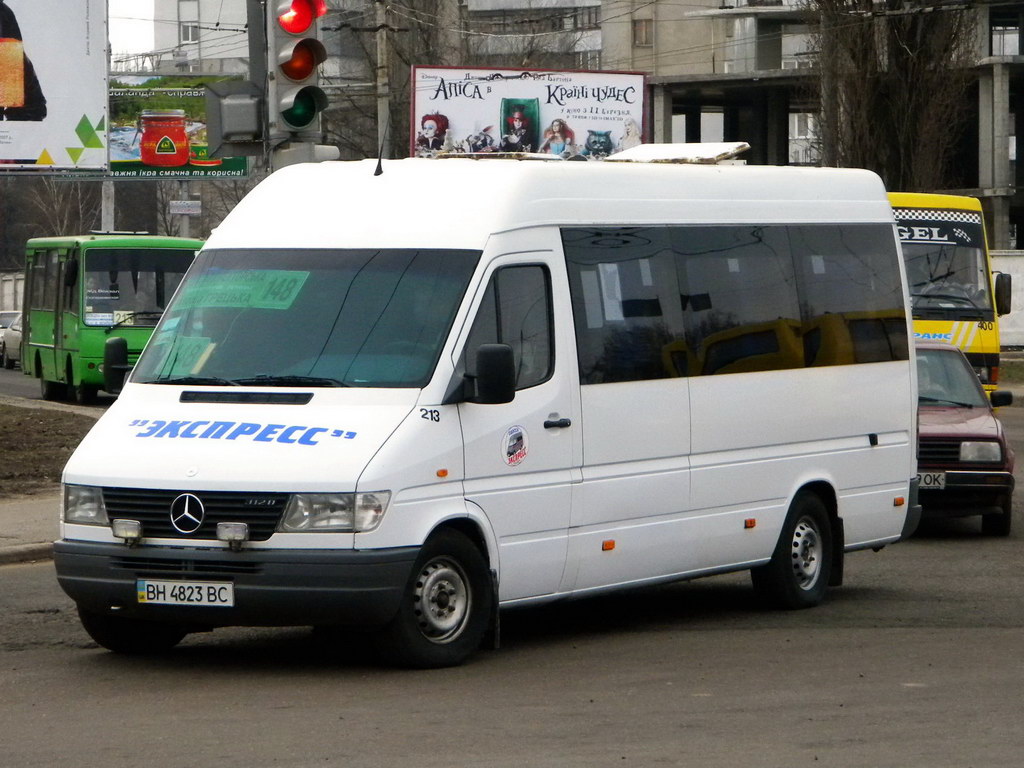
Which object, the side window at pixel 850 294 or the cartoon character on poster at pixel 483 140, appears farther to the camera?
the cartoon character on poster at pixel 483 140

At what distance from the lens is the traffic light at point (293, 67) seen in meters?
12.0

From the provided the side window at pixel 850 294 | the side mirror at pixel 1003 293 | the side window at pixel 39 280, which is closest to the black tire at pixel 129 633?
the side window at pixel 850 294

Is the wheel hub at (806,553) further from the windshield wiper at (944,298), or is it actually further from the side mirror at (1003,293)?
the windshield wiper at (944,298)

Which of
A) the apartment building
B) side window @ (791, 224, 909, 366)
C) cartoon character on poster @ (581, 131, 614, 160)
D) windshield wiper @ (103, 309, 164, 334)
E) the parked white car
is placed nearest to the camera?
side window @ (791, 224, 909, 366)

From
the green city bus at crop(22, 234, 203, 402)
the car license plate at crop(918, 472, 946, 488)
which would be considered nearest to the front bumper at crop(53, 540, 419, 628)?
the car license plate at crop(918, 472, 946, 488)

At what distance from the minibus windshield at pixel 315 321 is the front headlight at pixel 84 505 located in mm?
736

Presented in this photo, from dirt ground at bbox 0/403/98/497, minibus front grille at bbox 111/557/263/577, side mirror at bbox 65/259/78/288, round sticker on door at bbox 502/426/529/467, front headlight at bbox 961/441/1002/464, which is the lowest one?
dirt ground at bbox 0/403/98/497

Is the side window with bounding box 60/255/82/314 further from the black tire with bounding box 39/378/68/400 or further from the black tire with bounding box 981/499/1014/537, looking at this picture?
the black tire with bounding box 981/499/1014/537

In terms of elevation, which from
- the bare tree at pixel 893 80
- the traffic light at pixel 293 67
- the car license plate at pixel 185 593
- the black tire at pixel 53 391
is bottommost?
the black tire at pixel 53 391

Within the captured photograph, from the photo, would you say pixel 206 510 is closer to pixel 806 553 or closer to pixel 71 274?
pixel 806 553

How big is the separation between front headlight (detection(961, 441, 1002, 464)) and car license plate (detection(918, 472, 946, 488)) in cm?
22

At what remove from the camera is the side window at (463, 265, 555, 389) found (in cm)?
918

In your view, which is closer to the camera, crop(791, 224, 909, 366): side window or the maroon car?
crop(791, 224, 909, 366): side window

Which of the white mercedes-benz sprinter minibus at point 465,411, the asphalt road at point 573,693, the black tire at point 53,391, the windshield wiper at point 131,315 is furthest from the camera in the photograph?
the black tire at point 53,391
